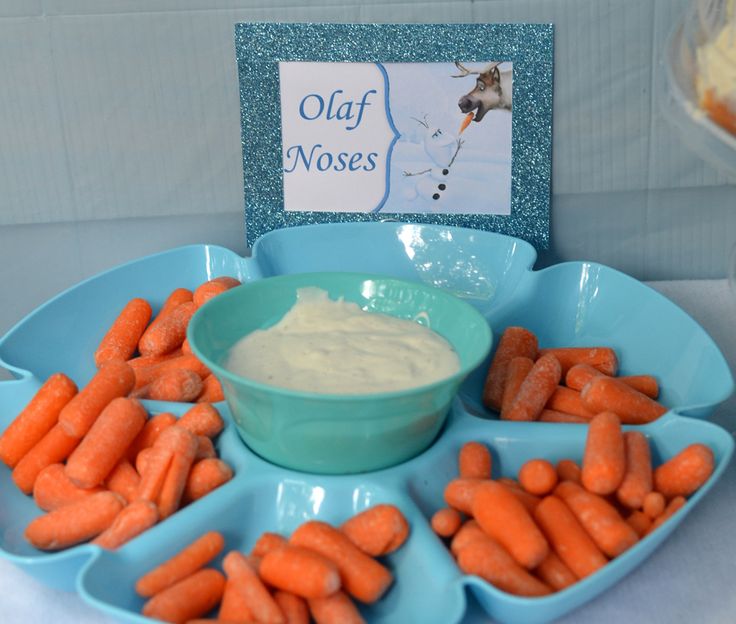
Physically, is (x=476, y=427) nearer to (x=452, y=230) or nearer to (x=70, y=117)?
(x=452, y=230)

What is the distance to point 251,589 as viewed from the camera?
722 mm

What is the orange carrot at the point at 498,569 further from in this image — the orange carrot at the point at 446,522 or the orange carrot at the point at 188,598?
the orange carrot at the point at 188,598

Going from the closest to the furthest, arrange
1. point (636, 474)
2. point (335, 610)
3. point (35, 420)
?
point (335, 610)
point (636, 474)
point (35, 420)

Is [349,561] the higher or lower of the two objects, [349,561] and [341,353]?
the lower

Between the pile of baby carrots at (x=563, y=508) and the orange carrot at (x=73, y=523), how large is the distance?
277 millimetres

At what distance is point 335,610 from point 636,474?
0.94 feet

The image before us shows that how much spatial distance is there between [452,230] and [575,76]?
25cm

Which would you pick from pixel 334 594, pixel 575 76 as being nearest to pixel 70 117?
pixel 575 76

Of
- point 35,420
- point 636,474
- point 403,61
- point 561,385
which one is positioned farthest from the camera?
point 403,61

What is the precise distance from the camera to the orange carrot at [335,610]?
2.31ft

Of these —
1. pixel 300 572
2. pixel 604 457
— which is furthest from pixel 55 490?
pixel 604 457

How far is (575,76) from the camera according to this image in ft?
3.93

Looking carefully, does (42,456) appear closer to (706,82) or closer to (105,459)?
(105,459)

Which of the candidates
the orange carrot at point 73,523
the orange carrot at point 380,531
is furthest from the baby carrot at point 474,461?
the orange carrot at point 73,523
